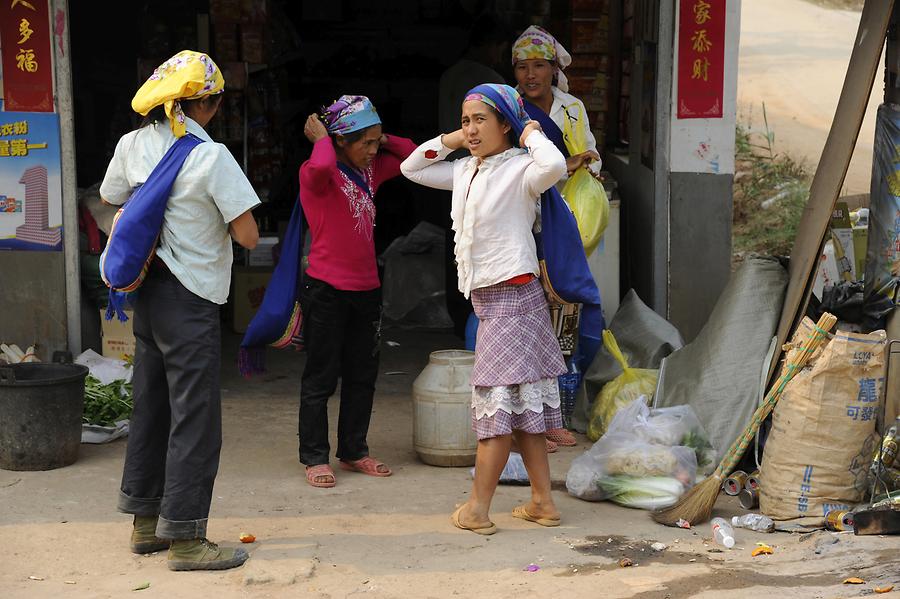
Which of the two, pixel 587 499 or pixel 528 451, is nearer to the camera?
pixel 528 451

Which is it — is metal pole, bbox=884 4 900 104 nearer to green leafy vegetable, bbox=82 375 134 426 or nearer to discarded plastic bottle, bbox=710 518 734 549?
discarded plastic bottle, bbox=710 518 734 549

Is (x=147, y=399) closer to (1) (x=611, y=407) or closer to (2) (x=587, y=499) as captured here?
(2) (x=587, y=499)

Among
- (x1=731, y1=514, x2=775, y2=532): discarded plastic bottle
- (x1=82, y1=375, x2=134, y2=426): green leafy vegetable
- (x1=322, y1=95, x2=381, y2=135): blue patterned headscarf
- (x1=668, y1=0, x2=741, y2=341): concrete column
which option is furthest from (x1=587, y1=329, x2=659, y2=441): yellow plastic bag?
(x1=82, y1=375, x2=134, y2=426): green leafy vegetable

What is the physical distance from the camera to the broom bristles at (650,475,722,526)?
5074mm

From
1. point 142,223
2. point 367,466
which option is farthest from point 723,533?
point 142,223

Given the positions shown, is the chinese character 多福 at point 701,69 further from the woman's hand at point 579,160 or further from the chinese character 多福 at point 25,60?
the chinese character 多福 at point 25,60

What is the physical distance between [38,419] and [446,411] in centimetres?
194

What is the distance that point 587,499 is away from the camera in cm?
541

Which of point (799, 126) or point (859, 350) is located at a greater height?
point (799, 126)

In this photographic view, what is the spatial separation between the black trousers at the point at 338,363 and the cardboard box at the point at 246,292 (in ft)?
10.6

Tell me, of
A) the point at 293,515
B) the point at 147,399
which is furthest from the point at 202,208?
the point at 293,515

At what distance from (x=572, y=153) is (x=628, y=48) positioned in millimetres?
2193

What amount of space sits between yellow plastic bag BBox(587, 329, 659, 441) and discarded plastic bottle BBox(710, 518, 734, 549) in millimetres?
1258

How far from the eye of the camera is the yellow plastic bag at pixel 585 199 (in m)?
6.54
